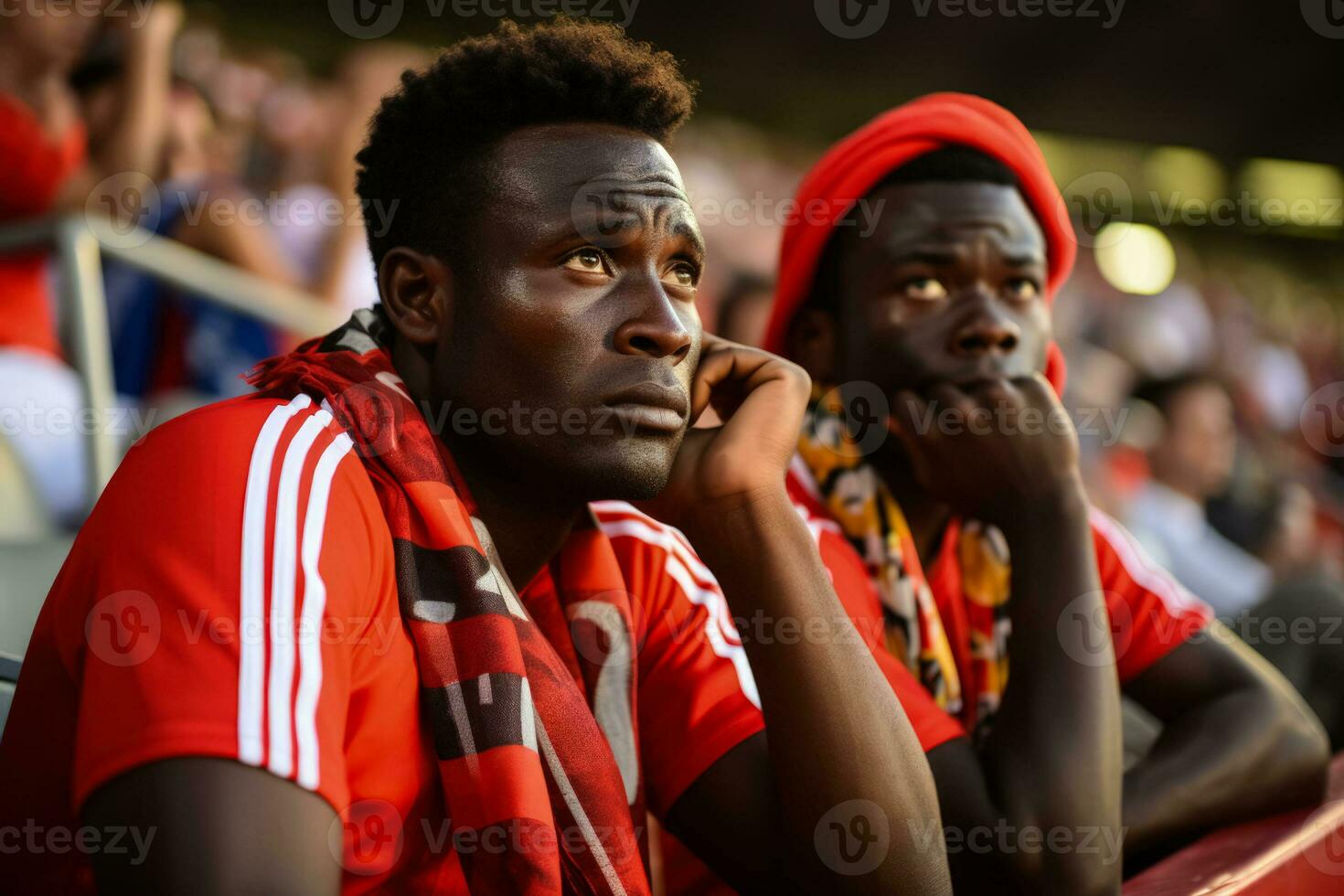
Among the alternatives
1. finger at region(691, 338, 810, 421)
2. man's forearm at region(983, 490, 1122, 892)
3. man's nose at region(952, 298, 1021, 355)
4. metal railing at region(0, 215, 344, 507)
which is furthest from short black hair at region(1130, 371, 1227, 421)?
finger at region(691, 338, 810, 421)

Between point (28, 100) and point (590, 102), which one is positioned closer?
point (590, 102)

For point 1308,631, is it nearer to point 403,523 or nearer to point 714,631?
point 714,631

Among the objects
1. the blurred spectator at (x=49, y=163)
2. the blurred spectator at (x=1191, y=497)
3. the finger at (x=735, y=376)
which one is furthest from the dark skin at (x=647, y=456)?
the blurred spectator at (x=1191, y=497)

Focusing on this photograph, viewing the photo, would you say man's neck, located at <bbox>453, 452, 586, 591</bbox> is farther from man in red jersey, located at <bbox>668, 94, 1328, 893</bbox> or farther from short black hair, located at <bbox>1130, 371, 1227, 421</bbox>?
short black hair, located at <bbox>1130, 371, 1227, 421</bbox>

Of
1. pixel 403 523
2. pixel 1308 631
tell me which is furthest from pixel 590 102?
pixel 1308 631

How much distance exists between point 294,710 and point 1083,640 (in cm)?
119

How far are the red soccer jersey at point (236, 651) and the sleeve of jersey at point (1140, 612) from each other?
1416mm

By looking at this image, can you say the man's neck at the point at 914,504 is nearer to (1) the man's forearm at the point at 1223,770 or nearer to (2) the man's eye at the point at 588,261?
(1) the man's forearm at the point at 1223,770

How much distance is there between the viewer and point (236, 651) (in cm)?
96

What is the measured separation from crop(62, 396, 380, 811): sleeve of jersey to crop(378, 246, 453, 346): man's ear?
323mm

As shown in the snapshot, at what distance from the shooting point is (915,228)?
6.76ft

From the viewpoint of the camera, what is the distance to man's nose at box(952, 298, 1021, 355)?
1.97m

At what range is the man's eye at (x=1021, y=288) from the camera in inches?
80.8

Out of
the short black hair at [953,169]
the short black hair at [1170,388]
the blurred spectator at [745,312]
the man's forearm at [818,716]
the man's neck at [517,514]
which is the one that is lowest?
the man's forearm at [818,716]
